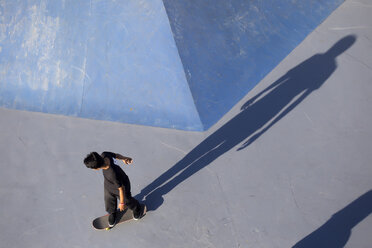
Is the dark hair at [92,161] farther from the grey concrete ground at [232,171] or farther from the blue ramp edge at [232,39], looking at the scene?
A: the blue ramp edge at [232,39]

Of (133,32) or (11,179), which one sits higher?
(133,32)

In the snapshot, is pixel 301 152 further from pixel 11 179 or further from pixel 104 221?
pixel 11 179

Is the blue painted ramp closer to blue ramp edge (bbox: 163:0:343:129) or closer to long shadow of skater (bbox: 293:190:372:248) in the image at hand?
blue ramp edge (bbox: 163:0:343:129)

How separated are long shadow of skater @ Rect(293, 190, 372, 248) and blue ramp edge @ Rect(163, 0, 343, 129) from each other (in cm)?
227

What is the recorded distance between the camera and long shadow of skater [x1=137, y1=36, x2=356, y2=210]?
4.72 metres

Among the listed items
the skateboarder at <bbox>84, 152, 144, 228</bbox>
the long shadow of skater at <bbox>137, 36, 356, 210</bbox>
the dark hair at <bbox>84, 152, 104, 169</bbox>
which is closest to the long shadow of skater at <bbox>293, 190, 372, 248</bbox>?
the long shadow of skater at <bbox>137, 36, 356, 210</bbox>

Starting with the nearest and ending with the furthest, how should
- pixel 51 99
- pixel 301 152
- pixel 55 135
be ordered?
pixel 301 152 < pixel 55 135 < pixel 51 99

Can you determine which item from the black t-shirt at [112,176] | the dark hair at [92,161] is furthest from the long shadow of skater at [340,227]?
the dark hair at [92,161]

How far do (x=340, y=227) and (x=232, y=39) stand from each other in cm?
368

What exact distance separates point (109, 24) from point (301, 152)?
407 cm

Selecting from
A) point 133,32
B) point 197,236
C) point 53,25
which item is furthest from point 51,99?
point 197,236

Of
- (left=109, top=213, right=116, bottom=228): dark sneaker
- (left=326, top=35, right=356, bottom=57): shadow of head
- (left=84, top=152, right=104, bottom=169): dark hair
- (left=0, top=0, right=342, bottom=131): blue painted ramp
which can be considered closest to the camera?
(left=84, top=152, right=104, bottom=169): dark hair

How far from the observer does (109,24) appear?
5.87 m

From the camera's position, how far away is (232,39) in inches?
235
